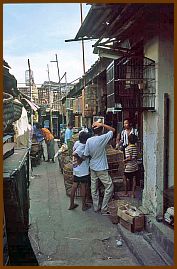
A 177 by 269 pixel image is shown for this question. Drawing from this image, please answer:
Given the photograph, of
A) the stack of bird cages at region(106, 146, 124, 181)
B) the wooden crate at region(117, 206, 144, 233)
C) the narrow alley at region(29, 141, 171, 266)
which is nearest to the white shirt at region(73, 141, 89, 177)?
the stack of bird cages at region(106, 146, 124, 181)

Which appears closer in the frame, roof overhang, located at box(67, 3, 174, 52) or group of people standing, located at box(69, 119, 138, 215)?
roof overhang, located at box(67, 3, 174, 52)

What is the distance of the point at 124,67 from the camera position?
6496 mm

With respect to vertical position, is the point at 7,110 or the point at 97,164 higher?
the point at 7,110

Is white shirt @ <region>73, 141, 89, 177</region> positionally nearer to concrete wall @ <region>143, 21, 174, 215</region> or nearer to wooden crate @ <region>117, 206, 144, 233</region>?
wooden crate @ <region>117, 206, 144, 233</region>

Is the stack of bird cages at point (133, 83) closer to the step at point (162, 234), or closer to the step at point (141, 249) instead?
the step at point (162, 234)

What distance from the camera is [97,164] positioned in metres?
7.50

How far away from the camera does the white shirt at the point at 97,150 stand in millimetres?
7445

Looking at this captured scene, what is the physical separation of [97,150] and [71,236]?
2123mm

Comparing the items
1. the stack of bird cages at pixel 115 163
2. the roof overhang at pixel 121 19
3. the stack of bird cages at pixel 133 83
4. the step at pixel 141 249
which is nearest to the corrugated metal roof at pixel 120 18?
the roof overhang at pixel 121 19

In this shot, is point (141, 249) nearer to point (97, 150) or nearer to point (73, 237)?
point (73, 237)

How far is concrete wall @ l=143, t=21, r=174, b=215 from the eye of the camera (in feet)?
18.5

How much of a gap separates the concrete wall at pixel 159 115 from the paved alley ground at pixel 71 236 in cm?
110

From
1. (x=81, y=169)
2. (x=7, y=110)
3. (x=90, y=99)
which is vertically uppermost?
(x=90, y=99)

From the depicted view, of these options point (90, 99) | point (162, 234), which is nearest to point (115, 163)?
point (162, 234)
